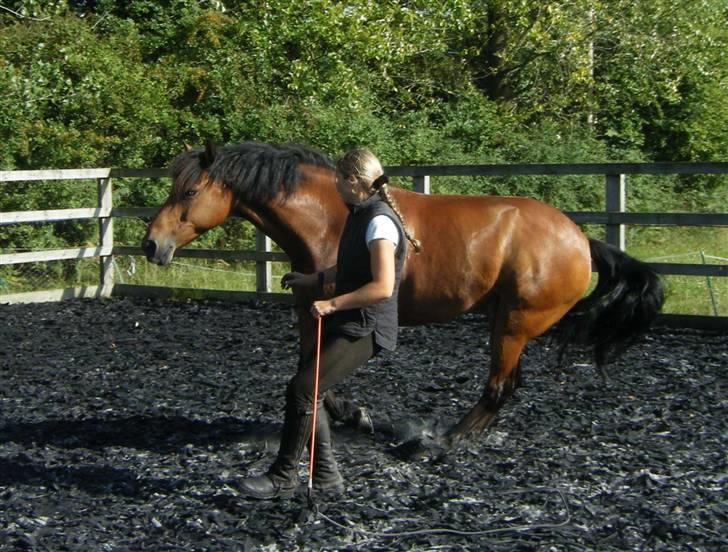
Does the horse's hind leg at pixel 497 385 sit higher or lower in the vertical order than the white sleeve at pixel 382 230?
lower

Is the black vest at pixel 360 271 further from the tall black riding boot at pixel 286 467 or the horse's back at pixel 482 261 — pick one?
the horse's back at pixel 482 261

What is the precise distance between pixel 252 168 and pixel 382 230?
1.89 metres

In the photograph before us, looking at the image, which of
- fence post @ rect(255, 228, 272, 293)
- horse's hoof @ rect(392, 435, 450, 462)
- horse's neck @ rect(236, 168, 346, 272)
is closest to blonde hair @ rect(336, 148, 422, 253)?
horse's neck @ rect(236, 168, 346, 272)

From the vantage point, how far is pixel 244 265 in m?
15.1

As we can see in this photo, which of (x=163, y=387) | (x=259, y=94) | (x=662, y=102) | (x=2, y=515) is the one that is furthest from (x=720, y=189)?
(x=2, y=515)

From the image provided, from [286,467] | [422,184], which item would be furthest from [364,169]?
[422,184]

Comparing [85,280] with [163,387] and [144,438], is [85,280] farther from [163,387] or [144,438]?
[144,438]

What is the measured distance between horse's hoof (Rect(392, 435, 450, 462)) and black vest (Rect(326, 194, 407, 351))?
3.69 feet

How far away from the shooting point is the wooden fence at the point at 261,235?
31.3 ft

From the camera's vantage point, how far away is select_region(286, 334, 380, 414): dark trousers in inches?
183

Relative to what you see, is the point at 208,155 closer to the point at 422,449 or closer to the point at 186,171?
the point at 186,171

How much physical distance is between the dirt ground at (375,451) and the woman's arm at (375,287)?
2.98 ft

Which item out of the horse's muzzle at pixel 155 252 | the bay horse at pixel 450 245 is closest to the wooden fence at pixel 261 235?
the bay horse at pixel 450 245

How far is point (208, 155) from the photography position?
6.18 m
